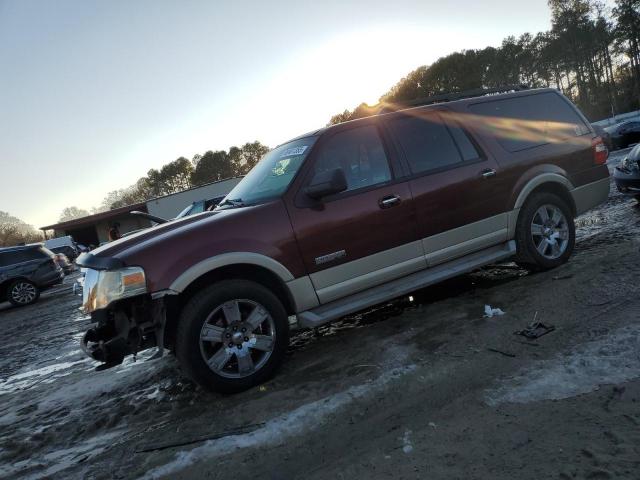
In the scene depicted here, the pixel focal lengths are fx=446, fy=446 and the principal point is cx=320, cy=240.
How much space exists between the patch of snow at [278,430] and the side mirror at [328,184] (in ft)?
5.00

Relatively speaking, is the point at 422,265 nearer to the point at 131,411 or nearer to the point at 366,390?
the point at 366,390

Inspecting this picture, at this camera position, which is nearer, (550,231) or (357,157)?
(357,157)

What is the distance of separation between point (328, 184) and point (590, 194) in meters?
3.72

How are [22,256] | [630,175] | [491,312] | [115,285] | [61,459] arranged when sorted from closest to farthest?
[61,459]
[115,285]
[491,312]
[630,175]
[22,256]

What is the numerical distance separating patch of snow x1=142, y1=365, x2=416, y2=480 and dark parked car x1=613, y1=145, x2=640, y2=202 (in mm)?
6281

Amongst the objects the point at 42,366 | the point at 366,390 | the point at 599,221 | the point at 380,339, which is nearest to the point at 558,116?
the point at 599,221

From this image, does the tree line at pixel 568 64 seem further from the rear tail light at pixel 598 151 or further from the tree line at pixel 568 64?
the rear tail light at pixel 598 151

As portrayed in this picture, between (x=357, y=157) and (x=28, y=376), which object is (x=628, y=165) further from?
(x=28, y=376)

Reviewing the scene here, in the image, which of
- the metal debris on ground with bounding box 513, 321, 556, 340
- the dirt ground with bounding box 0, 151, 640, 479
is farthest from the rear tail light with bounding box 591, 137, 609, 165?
the metal debris on ground with bounding box 513, 321, 556, 340

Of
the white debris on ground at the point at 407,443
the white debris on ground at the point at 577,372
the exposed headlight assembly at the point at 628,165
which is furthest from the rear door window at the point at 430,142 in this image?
the exposed headlight assembly at the point at 628,165

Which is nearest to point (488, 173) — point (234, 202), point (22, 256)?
point (234, 202)

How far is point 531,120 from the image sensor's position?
5.20 meters

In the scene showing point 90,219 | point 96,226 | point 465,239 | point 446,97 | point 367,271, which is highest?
point 90,219

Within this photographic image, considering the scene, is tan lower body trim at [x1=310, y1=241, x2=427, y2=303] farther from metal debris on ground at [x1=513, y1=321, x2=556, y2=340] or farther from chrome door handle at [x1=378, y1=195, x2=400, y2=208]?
metal debris on ground at [x1=513, y1=321, x2=556, y2=340]
